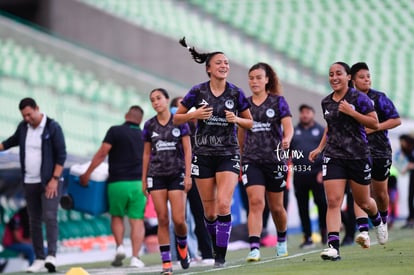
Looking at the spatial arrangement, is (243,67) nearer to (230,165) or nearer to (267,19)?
(267,19)

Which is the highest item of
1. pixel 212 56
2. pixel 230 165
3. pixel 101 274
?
pixel 212 56

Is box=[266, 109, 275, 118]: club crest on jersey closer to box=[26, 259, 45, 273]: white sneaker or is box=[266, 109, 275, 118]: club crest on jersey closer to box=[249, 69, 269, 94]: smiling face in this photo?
box=[249, 69, 269, 94]: smiling face

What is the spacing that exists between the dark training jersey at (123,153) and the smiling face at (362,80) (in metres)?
3.67

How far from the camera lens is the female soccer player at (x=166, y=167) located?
1258cm

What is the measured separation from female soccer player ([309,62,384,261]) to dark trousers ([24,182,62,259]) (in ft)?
14.1

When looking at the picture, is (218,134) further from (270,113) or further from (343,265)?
(343,265)

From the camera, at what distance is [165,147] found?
41.9ft

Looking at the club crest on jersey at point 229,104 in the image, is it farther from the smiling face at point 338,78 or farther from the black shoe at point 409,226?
the black shoe at point 409,226

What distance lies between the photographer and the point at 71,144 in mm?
20953

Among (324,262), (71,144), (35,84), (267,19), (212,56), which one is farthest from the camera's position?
(267,19)

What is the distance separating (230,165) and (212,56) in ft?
3.75

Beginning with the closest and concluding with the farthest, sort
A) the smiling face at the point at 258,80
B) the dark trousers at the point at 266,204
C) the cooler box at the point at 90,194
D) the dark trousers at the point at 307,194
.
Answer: the smiling face at the point at 258,80 → the cooler box at the point at 90,194 → the dark trousers at the point at 307,194 → the dark trousers at the point at 266,204

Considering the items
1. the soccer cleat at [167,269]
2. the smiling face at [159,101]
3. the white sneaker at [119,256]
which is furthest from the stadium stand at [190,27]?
the soccer cleat at [167,269]

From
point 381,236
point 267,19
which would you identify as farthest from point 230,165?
point 267,19
